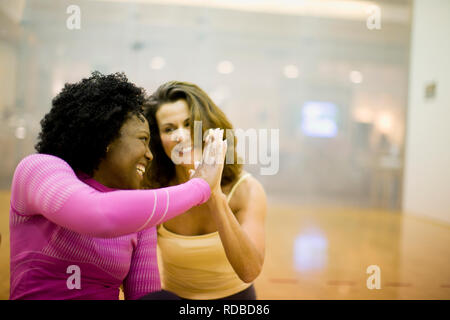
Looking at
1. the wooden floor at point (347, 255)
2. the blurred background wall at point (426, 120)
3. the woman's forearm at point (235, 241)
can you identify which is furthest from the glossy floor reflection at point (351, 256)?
the woman's forearm at point (235, 241)

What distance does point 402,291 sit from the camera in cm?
169

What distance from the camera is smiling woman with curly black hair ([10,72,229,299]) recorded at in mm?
641

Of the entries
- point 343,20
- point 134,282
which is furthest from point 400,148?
point 134,282

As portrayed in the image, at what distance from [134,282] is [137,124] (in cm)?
40

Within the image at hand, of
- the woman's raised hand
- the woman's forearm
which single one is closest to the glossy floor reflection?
the woman's forearm

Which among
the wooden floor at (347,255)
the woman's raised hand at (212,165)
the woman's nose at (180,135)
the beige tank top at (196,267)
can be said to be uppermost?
the woman's nose at (180,135)

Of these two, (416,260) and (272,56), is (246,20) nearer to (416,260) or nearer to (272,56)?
(272,56)

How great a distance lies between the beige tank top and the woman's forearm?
0.11 metres

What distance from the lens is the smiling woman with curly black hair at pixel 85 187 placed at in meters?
0.64

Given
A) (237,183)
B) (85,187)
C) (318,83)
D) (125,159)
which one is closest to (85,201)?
(85,187)

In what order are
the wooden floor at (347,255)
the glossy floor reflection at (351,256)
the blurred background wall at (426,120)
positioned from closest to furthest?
the wooden floor at (347,255)
the glossy floor reflection at (351,256)
the blurred background wall at (426,120)

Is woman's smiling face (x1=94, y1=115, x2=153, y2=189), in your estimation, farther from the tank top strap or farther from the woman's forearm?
the tank top strap

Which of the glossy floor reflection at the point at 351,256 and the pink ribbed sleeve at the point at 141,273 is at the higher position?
the pink ribbed sleeve at the point at 141,273

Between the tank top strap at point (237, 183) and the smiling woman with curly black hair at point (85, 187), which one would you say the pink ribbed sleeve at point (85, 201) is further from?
the tank top strap at point (237, 183)
